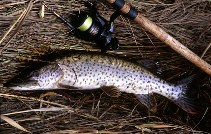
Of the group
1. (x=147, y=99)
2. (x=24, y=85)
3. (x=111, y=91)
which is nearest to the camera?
(x=24, y=85)

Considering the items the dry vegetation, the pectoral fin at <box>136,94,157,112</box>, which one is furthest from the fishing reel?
the pectoral fin at <box>136,94,157,112</box>

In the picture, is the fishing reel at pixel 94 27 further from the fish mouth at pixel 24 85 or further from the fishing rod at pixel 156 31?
the fish mouth at pixel 24 85

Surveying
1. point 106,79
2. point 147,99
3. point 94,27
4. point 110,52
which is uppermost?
point 94,27

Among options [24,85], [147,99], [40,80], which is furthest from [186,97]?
[24,85]

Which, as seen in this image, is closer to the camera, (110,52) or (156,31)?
(156,31)

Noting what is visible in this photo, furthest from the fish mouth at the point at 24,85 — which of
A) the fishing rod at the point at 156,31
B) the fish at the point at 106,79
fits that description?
the fishing rod at the point at 156,31

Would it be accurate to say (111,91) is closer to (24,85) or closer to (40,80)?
(40,80)
